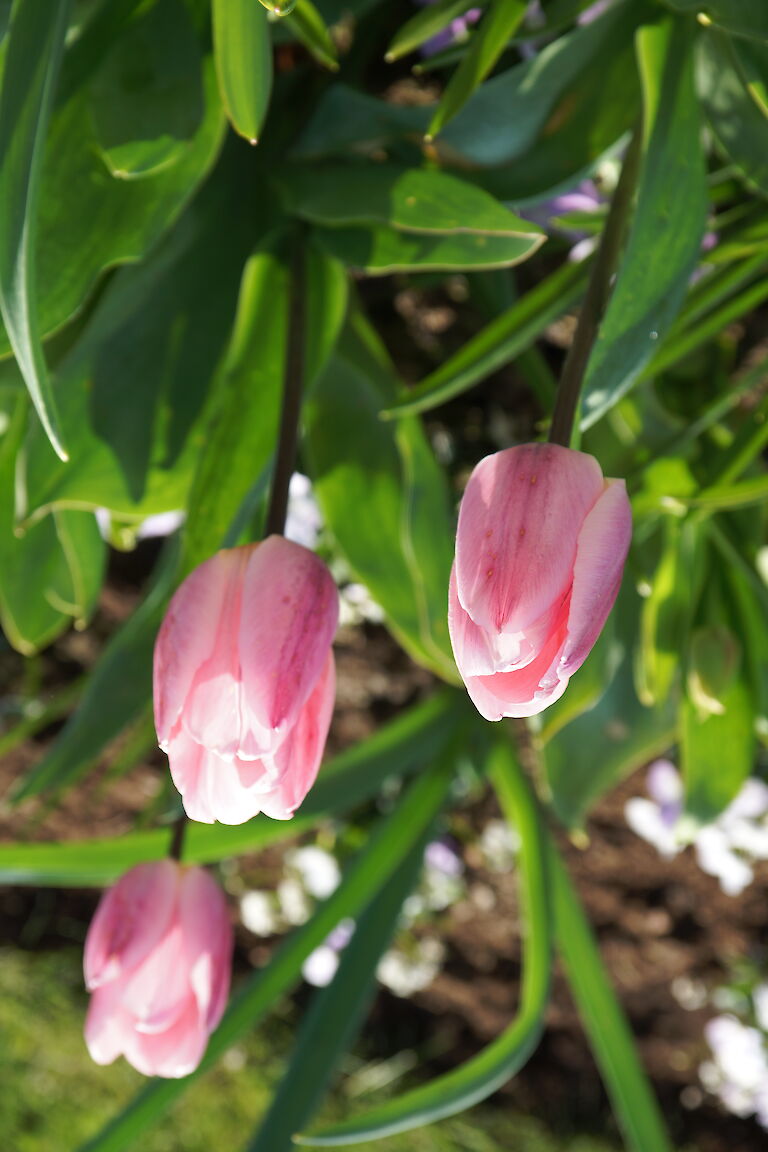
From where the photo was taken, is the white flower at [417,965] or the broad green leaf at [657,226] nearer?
the broad green leaf at [657,226]

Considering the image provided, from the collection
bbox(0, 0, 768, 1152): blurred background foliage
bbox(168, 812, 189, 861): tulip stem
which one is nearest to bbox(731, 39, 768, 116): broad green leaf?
bbox(0, 0, 768, 1152): blurred background foliage

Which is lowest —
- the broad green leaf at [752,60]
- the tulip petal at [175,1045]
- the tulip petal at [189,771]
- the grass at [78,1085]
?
the grass at [78,1085]

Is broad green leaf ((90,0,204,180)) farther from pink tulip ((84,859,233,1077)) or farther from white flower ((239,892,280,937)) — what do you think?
white flower ((239,892,280,937))

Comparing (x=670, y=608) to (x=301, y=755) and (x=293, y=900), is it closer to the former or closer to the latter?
(x=301, y=755)

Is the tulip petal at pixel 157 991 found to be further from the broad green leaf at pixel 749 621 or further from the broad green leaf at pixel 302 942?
the broad green leaf at pixel 749 621

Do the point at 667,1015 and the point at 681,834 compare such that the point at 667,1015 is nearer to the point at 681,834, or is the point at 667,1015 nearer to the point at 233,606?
the point at 681,834

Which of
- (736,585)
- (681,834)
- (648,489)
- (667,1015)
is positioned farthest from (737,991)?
(648,489)

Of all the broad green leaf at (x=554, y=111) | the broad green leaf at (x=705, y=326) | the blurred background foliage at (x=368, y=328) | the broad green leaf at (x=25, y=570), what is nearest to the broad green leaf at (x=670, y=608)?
the blurred background foliage at (x=368, y=328)

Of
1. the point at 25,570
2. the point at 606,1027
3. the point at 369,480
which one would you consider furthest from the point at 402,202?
the point at 606,1027
